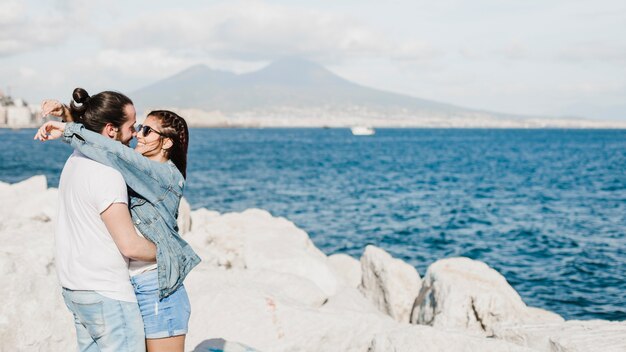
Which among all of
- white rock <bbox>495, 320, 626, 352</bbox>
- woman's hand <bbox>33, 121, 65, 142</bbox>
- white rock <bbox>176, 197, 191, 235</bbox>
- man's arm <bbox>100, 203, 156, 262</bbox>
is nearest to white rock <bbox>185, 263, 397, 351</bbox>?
white rock <bbox>495, 320, 626, 352</bbox>

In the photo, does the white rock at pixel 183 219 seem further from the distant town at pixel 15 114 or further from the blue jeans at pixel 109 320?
the distant town at pixel 15 114

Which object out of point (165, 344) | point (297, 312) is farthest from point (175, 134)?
point (297, 312)

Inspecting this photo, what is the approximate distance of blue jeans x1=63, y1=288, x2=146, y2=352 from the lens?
9.95 ft

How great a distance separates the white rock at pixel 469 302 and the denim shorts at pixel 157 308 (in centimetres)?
454

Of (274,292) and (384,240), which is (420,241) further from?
(274,292)

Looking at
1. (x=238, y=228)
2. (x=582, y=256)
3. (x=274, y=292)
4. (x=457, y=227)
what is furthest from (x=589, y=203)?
(x=274, y=292)

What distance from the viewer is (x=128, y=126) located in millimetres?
3285

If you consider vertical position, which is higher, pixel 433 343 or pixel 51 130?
pixel 51 130

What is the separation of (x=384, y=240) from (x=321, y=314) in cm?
1317

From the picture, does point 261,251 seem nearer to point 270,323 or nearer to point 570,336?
point 270,323

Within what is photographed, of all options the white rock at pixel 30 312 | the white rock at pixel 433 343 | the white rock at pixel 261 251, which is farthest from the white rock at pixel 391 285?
the white rock at pixel 30 312

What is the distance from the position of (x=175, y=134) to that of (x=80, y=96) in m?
0.54

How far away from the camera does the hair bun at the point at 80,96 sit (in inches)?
124

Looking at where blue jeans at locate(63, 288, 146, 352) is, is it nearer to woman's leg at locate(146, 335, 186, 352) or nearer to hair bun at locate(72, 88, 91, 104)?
woman's leg at locate(146, 335, 186, 352)
